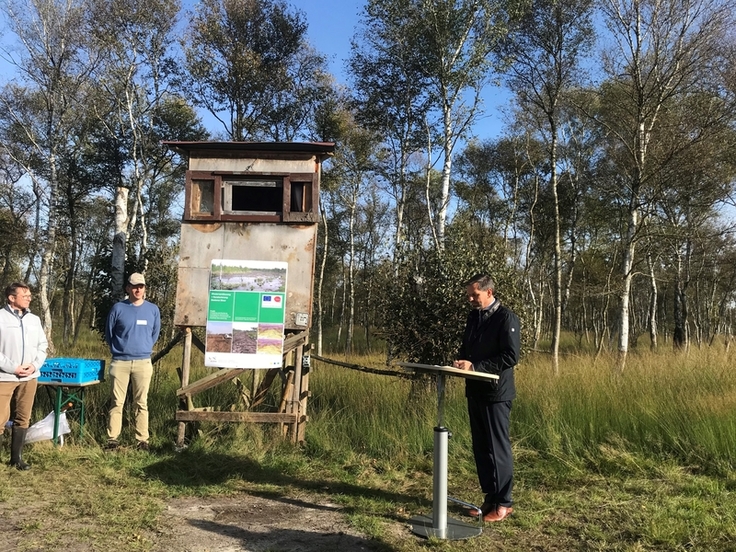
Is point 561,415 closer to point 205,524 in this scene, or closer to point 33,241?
point 205,524

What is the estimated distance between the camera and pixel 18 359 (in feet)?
17.9

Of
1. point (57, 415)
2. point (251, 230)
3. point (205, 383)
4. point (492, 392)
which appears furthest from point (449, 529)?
point (57, 415)

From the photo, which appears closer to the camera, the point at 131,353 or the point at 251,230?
the point at 131,353

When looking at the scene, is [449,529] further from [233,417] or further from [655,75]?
[655,75]

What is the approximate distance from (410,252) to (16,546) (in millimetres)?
6295

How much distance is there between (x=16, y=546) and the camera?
3707 millimetres

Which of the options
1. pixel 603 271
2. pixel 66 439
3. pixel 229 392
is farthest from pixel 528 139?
pixel 66 439

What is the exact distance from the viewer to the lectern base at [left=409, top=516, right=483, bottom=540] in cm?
382

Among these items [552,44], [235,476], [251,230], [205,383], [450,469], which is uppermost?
[552,44]

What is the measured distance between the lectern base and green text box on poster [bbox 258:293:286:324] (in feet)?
9.29

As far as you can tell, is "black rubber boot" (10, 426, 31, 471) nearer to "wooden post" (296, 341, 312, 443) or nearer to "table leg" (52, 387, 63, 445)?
"table leg" (52, 387, 63, 445)

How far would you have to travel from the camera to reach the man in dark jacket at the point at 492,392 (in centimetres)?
410

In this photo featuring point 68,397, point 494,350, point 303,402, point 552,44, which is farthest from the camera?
point 552,44

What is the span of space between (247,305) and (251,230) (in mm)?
941
